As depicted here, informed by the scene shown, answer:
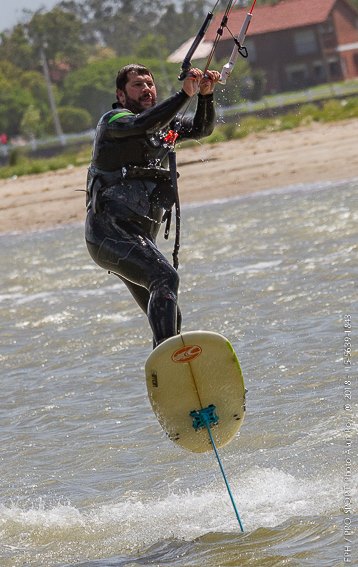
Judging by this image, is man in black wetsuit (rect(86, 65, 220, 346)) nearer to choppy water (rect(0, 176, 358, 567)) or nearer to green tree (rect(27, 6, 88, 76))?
choppy water (rect(0, 176, 358, 567))

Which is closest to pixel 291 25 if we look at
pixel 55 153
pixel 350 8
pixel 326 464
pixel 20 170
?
pixel 350 8

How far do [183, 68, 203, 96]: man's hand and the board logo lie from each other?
3.99 feet

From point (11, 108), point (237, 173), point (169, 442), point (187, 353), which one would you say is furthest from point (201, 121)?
point (11, 108)

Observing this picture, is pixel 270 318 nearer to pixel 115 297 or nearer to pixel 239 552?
pixel 115 297

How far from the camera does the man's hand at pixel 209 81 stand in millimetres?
6469

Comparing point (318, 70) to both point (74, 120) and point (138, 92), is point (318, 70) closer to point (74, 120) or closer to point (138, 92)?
point (74, 120)

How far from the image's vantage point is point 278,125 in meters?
29.2

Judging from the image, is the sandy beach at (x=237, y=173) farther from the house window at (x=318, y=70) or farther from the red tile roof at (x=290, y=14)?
the house window at (x=318, y=70)

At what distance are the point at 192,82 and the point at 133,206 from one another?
27.3 inches

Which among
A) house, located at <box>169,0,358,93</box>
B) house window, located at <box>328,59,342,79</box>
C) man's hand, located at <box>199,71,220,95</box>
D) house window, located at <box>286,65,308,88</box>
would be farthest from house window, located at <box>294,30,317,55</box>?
man's hand, located at <box>199,71,220,95</box>

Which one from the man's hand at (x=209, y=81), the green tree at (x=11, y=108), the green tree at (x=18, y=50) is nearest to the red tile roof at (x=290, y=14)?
the green tree at (x=11, y=108)

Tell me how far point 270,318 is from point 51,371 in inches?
74.6

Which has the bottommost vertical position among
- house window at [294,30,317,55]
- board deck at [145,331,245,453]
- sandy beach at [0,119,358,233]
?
house window at [294,30,317,55]

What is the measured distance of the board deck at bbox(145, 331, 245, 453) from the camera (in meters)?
5.84
